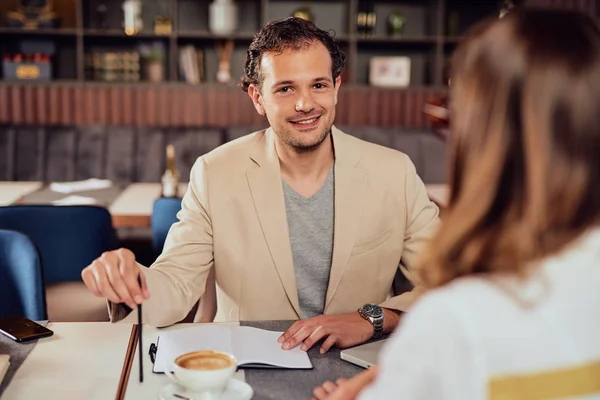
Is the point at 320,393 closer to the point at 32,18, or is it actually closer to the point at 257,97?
the point at 257,97

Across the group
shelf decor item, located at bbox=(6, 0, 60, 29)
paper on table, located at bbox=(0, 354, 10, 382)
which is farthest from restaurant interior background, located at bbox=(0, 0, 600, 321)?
paper on table, located at bbox=(0, 354, 10, 382)

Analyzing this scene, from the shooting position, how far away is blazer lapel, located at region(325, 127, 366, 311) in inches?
70.7

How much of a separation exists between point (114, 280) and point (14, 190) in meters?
2.36

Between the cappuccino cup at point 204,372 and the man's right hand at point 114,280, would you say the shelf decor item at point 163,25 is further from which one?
the cappuccino cup at point 204,372

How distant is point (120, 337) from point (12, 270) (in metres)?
0.60

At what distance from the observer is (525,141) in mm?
693

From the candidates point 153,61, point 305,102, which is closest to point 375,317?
point 305,102

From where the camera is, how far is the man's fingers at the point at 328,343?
134 cm

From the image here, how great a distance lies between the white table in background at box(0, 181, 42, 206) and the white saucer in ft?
7.36

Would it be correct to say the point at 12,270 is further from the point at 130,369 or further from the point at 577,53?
the point at 577,53

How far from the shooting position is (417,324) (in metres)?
0.69

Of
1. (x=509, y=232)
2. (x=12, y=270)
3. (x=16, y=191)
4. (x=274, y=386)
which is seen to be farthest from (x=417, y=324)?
(x=16, y=191)

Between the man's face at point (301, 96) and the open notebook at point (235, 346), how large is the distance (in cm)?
59

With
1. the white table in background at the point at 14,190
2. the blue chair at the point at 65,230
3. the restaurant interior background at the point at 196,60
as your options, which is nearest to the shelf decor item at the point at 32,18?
the restaurant interior background at the point at 196,60
